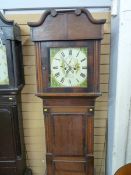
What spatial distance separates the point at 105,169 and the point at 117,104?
0.92 m

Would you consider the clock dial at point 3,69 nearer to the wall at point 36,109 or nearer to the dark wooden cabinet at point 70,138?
the wall at point 36,109

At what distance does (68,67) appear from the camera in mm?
1530

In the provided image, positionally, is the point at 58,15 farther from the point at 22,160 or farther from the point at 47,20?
the point at 22,160

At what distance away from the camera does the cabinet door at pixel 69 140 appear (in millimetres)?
1614

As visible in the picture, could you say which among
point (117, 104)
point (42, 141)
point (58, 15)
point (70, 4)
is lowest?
point (42, 141)

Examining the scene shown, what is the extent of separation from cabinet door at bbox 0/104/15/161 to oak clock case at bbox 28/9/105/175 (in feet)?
1.24

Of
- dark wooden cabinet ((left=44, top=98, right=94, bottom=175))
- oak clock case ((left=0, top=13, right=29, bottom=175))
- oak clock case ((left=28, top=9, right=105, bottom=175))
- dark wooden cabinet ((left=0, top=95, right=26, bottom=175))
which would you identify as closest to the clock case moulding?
oak clock case ((left=28, top=9, right=105, bottom=175))

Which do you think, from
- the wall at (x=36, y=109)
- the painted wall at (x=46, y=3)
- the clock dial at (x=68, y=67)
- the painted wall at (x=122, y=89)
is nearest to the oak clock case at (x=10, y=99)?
the wall at (x=36, y=109)

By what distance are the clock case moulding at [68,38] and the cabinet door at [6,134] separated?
1.44 ft

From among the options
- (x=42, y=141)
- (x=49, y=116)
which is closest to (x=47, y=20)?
(x=49, y=116)

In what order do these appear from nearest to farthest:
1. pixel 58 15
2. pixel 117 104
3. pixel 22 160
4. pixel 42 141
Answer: pixel 58 15
pixel 117 104
pixel 22 160
pixel 42 141

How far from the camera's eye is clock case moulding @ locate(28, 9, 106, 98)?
142 cm

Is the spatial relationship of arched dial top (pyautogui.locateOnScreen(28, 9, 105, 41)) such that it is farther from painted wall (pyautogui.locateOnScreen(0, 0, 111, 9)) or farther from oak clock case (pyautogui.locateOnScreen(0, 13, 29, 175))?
painted wall (pyautogui.locateOnScreen(0, 0, 111, 9))

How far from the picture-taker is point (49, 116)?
1.63 metres
